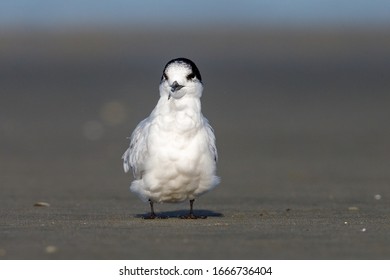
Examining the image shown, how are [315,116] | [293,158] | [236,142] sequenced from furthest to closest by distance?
1. [315,116]
2. [236,142]
3. [293,158]

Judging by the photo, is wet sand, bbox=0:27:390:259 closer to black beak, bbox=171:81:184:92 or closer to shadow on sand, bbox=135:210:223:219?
shadow on sand, bbox=135:210:223:219

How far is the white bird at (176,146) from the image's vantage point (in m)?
7.78

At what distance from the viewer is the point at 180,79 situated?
308 inches

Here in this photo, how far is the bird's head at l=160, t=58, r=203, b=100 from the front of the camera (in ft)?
25.6

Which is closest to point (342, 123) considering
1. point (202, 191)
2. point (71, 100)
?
point (71, 100)

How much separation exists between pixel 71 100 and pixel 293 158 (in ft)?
26.7

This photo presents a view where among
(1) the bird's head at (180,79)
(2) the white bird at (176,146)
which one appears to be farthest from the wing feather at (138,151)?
(1) the bird's head at (180,79)

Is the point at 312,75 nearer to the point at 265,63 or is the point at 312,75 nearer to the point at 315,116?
the point at 265,63

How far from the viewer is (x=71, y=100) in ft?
66.5

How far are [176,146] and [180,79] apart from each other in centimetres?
42

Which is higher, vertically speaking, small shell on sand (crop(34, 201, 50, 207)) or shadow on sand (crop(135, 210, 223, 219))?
small shell on sand (crop(34, 201, 50, 207))

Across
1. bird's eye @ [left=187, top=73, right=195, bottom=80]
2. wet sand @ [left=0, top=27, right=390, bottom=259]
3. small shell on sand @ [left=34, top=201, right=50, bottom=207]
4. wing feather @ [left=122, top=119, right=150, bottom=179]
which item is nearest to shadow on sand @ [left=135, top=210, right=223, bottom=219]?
wet sand @ [left=0, top=27, right=390, bottom=259]

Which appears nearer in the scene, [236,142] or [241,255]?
[241,255]

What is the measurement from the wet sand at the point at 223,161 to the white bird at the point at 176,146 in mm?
221
